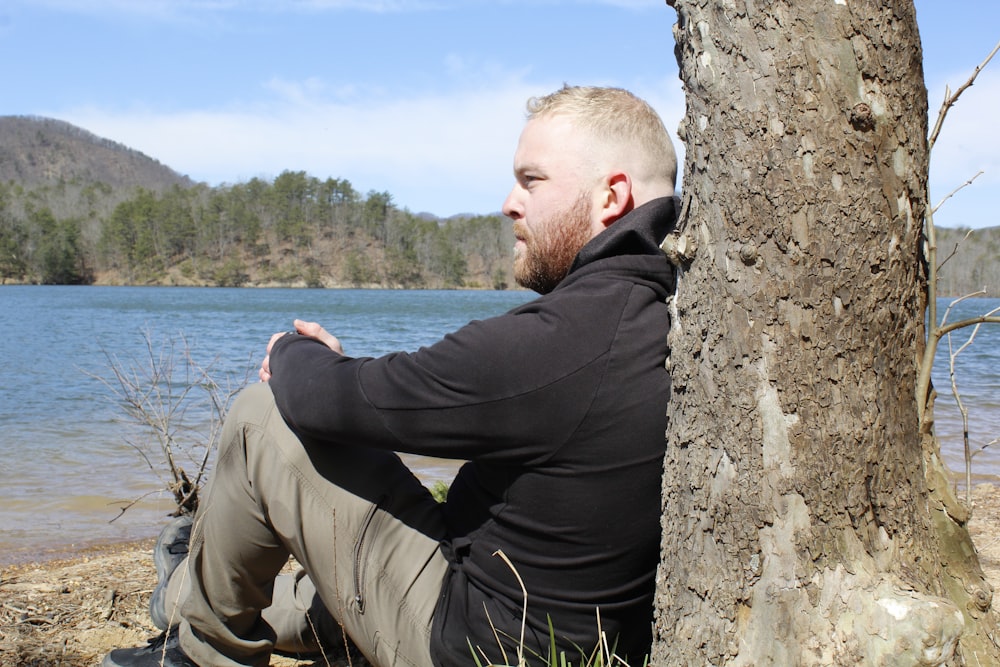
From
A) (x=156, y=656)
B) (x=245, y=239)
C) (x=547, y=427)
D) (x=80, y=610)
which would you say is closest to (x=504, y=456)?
(x=547, y=427)

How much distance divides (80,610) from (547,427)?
2.67 meters

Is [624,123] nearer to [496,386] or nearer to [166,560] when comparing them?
[496,386]

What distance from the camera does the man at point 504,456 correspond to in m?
1.77

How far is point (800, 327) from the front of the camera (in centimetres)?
158

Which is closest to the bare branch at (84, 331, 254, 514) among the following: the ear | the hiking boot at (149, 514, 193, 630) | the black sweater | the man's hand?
the hiking boot at (149, 514, 193, 630)

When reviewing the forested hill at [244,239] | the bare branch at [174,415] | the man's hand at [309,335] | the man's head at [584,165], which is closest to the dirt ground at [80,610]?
the bare branch at [174,415]

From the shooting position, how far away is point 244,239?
108125 mm

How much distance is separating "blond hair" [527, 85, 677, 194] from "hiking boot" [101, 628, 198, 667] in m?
1.89

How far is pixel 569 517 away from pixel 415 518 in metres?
0.52

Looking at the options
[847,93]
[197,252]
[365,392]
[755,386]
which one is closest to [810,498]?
[755,386]

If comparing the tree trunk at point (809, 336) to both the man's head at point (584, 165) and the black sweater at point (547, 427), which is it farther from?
the man's head at point (584, 165)

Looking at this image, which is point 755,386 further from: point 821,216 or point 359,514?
point 359,514

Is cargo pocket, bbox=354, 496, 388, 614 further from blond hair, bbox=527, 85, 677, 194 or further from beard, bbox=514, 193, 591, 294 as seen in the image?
blond hair, bbox=527, 85, 677, 194

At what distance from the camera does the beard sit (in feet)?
6.94
